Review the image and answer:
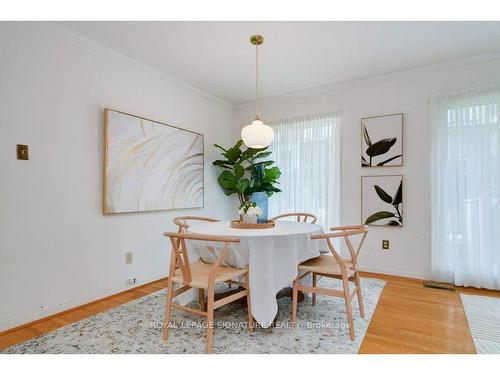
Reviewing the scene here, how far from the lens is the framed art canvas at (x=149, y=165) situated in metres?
2.79

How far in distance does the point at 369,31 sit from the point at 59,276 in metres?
3.46

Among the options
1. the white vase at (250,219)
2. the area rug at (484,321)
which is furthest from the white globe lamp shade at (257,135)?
the area rug at (484,321)

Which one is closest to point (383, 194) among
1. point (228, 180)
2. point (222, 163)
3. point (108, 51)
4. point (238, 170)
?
point (238, 170)

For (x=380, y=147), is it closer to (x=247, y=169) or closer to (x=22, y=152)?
(x=247, y=169)

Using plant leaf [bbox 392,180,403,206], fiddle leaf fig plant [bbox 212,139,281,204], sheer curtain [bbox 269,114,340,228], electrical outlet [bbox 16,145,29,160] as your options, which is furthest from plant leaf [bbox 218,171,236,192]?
Result: electrical outlet [bbox 16,145,29,160]

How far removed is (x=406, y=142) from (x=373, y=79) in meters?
0.90

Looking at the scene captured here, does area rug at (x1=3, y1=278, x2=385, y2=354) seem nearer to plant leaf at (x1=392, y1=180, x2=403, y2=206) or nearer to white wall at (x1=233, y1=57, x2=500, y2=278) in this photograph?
white wall at (x1=233, y1=57, x2=500, y2=278)

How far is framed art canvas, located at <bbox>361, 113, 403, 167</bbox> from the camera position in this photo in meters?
3.38

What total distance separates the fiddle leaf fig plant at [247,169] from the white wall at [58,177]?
1289 mm

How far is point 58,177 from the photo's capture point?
2.40 metres

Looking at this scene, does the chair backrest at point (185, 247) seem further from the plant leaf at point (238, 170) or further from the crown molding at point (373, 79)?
the crown molding at point (373, 79)

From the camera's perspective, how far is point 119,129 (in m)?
2.85

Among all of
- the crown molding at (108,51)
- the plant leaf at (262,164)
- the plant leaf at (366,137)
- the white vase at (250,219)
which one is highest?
the crown molding at (108,51)

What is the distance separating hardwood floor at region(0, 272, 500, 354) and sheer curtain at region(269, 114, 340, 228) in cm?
128
